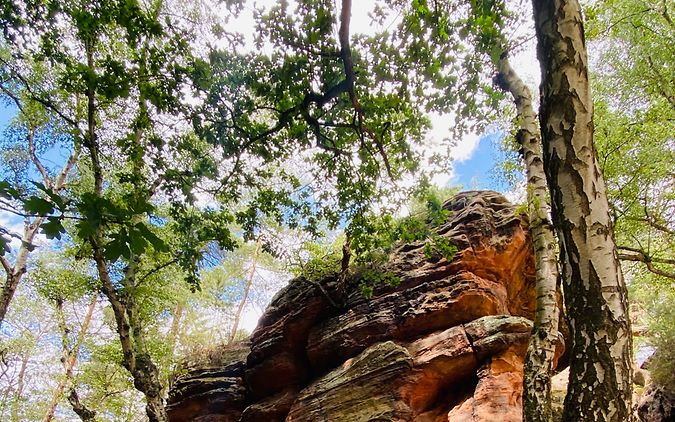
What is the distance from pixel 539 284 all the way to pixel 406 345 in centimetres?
435

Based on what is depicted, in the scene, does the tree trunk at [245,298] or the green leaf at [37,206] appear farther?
the tree trunk at [245,298]

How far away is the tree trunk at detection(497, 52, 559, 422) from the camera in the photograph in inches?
170

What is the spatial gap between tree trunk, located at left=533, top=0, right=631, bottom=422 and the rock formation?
17.8 ft

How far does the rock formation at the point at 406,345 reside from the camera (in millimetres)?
7504

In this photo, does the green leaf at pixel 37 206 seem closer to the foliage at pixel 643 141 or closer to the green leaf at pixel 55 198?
the green leaf at pixel 55 198

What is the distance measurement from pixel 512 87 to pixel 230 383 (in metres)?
10.8

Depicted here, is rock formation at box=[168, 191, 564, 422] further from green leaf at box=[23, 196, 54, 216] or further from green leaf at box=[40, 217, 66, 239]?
green leaf at box=[23, 196, 54, 216]

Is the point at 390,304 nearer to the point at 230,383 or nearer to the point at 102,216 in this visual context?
the point at 230,383

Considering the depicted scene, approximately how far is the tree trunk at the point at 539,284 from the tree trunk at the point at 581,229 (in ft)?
7.37

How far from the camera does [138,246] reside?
1.73 meters

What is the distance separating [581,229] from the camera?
7.82 feet

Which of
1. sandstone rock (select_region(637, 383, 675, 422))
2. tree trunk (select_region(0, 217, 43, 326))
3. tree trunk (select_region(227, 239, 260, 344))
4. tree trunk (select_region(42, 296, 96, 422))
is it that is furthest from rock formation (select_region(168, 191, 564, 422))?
tree trunk (select_region(0, 217, 43, 326))

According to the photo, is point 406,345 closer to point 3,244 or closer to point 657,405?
point 657,405

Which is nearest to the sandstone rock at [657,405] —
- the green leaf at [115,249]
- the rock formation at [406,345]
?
the rock formation at [406,345]
